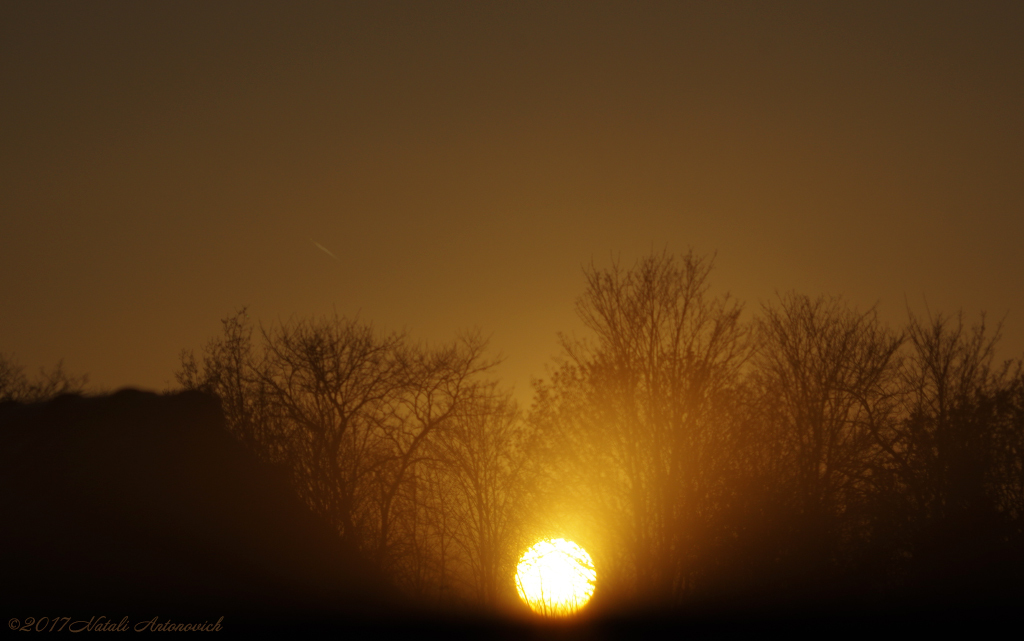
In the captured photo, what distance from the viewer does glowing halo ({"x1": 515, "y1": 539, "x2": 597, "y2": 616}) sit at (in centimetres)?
1827

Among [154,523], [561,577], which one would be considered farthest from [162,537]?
[561,577]

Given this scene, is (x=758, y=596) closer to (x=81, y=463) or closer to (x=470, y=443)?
(x=470, y=443)

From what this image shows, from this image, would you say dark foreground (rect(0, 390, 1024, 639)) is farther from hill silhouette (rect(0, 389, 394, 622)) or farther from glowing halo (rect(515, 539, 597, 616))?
glowing halo (rect(515, 539, 597, 616))

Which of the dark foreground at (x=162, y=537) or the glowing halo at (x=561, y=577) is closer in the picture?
the dark foreground at (x=162, y=537)

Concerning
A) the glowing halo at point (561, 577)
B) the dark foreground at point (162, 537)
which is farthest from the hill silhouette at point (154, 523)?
the glowing halo at point (561, 577)

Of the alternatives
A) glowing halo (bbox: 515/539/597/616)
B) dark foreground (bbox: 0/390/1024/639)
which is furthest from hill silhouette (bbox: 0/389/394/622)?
glowing halo (bbox: 515/539/597/616)

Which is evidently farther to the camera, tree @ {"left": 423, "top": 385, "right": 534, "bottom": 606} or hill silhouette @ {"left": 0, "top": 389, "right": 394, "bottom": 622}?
tree @ {"left": 423, "top": 385, "right": 534, "bottom": 606}

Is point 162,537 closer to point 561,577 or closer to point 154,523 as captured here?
point 154,523

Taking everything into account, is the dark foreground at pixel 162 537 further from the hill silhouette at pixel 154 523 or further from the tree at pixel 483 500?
the tree at pixel 483 500

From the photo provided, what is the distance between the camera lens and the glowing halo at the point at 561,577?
18.3 metres

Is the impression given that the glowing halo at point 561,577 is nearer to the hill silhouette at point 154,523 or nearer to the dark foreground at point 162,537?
the dark foreground at point 162,537

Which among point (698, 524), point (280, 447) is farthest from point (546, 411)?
point (280, 447)

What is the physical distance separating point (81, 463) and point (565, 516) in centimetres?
1483

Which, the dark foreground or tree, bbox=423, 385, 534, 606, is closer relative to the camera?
the dark foreground
